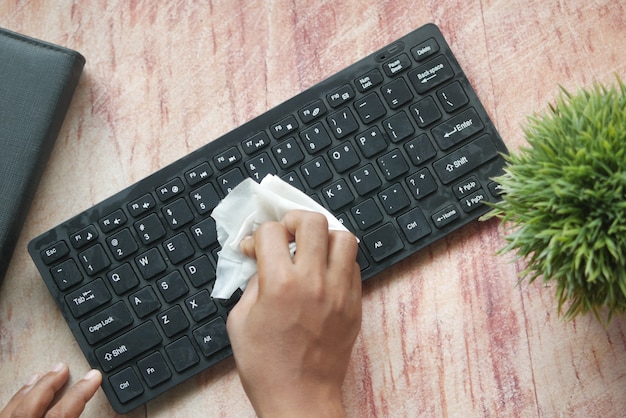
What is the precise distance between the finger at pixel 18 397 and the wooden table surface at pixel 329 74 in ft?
0.04

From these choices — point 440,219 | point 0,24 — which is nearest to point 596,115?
point 440,219

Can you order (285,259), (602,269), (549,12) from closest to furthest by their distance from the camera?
(602,269) < (285,259) < (549,12)

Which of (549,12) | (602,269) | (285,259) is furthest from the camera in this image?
(549,12)

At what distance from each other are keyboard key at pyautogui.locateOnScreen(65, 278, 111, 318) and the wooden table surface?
0.05 meters

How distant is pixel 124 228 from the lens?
0.75m

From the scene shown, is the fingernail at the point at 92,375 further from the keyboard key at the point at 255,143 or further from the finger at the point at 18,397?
the keyboard key at the point at 255,143

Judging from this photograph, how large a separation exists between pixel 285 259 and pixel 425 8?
0.35 meters

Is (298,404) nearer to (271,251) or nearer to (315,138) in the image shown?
(271,251)

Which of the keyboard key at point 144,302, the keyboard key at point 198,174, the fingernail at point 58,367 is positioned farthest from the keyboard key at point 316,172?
the fingernail at point 58,367

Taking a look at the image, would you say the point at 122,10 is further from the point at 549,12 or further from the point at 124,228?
the point at 549,12

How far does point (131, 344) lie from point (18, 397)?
5.7 inches

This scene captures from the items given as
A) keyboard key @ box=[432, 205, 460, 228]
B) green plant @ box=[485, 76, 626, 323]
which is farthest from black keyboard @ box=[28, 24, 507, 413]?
green plant @ box=[485, 76, 626, 323]

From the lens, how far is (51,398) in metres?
0.75

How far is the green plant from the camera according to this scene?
531mm
